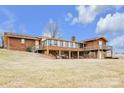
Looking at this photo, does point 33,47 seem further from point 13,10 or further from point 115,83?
point 115,83

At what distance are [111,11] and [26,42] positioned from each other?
8660 millimetres

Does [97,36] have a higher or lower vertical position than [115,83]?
higher

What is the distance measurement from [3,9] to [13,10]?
1.15 m

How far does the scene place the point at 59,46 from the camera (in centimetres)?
2112

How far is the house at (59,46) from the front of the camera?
19328mm

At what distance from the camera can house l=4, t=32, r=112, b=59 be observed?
63.4ft

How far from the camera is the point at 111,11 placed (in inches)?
590

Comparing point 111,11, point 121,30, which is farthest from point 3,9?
point 121,30

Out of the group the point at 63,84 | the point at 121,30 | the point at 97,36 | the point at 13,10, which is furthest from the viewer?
the point at 97,36
